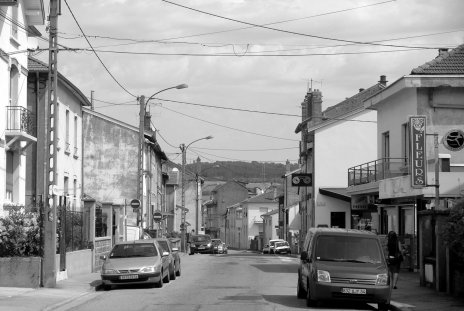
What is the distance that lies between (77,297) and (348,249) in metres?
6.98

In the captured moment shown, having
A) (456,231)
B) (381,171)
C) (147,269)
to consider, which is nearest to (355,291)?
(456,231)

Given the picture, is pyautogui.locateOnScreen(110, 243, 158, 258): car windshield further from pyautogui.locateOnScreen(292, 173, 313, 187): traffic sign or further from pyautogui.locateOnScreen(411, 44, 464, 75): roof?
pyautogui.locateOnScreen(292, 173, 313, 187): traffic sign

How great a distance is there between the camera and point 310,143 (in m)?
60.9

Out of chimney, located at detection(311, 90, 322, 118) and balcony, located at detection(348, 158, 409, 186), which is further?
chimney, located at detection(311, 90, 322, 118)

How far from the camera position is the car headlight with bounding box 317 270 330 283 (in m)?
17.0

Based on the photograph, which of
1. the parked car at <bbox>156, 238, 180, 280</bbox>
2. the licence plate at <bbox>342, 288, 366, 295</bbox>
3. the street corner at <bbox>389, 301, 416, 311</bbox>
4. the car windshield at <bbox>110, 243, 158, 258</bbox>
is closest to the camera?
the licence plate at <bbox>342, 288, 366, 295</bbox>

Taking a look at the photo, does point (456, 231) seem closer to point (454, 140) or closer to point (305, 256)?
point (305, 256)

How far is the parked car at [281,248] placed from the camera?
69.2 meters

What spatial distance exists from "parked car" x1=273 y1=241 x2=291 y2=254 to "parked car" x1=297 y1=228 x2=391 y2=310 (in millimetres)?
50536

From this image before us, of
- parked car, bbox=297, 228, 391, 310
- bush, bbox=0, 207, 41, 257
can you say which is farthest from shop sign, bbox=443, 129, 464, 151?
bush, bbox=0, 207, 41, 257

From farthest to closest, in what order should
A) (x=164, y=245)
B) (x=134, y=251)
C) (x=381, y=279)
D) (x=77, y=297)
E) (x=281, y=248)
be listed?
(x=281, y=248) → (x=164, y=245) → (x=134, y=251) → (x=77, y=297) → (x=381, y=279)

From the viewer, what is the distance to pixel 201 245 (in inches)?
2485

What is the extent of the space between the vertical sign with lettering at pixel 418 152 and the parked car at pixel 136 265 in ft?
28.5

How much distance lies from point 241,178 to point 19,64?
118703mm
